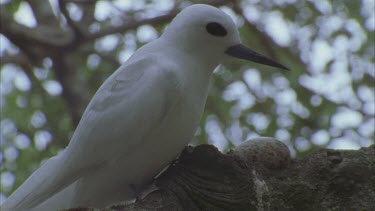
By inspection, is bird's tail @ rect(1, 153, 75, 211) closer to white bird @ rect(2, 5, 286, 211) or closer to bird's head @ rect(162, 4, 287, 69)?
white bird @ rect(2, 5, 286, 211)

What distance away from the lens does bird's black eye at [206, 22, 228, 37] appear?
3535mm

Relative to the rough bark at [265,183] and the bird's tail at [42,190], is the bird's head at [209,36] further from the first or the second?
the bird's tail at [42,190]

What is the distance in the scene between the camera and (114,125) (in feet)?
11.0

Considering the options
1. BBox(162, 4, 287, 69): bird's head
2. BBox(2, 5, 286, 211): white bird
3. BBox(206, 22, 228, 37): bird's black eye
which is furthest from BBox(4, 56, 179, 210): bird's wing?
BBox(206, 22, 228, 37): bird's black eye

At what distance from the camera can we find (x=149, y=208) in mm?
3004

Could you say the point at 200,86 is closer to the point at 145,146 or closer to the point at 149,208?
the point at 145,146

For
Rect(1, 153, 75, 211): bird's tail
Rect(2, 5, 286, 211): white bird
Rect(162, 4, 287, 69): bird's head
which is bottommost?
Rect(1, 153, 75, 211): bird's tail

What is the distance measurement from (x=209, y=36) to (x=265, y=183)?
2.75 ft

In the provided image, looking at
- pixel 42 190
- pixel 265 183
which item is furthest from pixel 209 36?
pixel 42 190

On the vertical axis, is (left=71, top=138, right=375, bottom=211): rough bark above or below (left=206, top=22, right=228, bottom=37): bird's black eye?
below

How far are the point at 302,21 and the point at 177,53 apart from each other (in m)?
4.94

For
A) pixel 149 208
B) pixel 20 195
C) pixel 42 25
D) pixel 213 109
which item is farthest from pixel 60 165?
pixel 213 109

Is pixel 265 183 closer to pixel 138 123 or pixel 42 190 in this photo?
pixel 138 123

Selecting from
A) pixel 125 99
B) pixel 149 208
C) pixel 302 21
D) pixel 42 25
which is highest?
pixel 125 99
